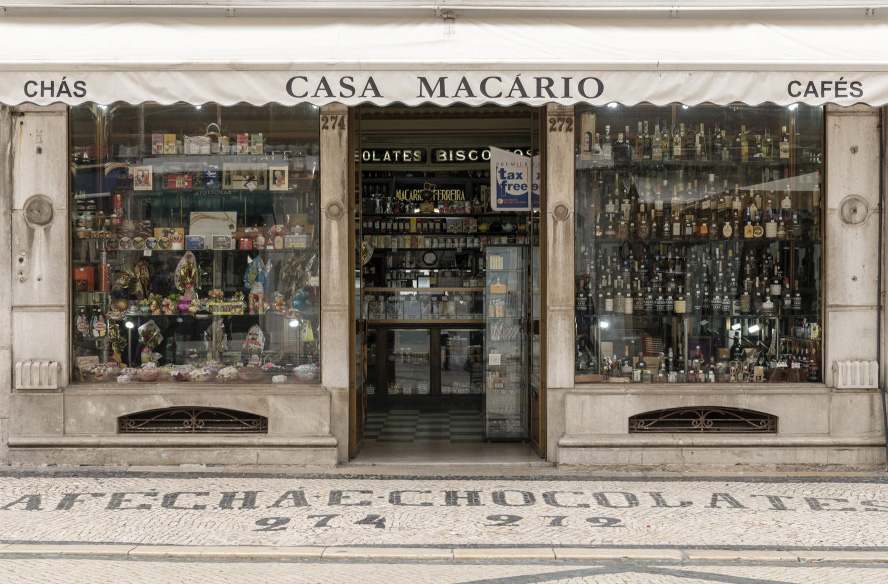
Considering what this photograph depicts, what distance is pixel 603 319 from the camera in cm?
867

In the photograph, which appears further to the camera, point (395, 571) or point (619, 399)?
point (619, 399)

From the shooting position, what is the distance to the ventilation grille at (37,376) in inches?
323

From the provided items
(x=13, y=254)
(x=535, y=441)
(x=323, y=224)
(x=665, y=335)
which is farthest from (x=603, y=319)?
(x=13, y=254)

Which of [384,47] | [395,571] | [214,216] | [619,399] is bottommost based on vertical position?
[395,571]

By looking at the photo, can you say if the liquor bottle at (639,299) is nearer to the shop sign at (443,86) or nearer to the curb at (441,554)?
the shop sign at (443,86)

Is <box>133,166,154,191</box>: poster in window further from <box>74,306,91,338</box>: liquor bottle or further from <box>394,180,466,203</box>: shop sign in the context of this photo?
<box>394,180,466,203</box>: shop sign

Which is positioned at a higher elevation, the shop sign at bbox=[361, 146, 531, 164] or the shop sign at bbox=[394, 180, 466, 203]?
the shop sign at bbox=[361, 146, 531, 164]

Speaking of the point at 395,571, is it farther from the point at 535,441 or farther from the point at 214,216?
the point at 214,216

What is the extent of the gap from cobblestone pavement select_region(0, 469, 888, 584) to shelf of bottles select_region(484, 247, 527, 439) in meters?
1.81

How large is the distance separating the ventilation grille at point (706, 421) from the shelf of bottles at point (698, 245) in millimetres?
349

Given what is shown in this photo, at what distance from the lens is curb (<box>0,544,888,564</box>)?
230 inches

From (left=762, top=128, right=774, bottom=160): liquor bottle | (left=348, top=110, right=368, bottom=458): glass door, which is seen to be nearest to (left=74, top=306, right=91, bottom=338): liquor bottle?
(left=348, top=110, right=368, bottom=458): glass door

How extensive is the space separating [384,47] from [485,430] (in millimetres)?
4380

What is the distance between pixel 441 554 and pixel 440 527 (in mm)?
560
